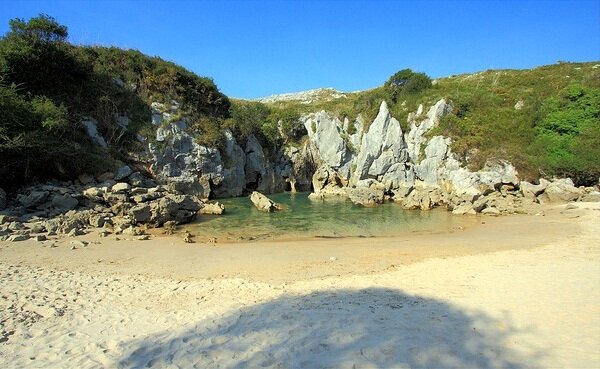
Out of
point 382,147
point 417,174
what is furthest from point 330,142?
point 417,174

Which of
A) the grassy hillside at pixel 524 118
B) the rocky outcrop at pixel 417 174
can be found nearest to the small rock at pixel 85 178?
the rocky outcrop at pixel 417 174

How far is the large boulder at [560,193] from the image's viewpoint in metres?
22.8

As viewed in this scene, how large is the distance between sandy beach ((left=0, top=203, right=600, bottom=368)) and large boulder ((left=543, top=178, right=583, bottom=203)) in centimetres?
1232

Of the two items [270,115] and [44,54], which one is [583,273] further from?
[270,115]

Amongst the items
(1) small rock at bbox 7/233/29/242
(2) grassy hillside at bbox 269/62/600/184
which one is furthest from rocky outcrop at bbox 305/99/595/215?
(1) small rock at bbox 7/233/29/242

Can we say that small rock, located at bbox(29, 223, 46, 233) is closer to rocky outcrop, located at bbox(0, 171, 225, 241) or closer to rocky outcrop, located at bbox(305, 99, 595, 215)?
rocky outcrop, located at bbox(0, 171, 225, 241)

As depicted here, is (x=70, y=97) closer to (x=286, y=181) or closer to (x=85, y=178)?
(x=85, y=178)

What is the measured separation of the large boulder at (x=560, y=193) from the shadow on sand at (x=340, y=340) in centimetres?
2163

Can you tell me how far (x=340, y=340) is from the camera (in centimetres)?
538

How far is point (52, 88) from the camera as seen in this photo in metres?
26.8

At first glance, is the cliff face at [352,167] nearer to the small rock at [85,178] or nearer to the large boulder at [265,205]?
the small rock at [85,178]

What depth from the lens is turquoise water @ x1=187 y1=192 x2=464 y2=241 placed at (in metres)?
17.6

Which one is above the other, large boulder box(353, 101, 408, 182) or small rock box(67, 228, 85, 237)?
large boulder box(353, 101, 408, 182)

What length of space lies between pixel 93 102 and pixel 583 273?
33977 millimetres
